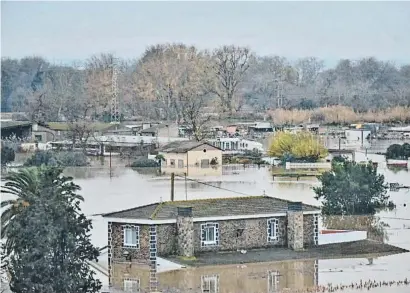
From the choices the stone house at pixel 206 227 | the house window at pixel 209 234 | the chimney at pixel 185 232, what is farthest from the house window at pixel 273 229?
the chimney at pixel 185 232

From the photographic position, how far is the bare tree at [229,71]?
4699mm

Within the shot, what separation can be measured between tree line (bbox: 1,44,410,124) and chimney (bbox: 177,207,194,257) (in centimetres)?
47

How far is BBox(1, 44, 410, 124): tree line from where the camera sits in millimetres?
4680

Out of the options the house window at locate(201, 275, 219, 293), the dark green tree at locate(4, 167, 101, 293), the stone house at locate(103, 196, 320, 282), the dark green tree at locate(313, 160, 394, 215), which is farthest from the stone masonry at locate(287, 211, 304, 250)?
the dark green tree at locate(4, 167, 101, 293)

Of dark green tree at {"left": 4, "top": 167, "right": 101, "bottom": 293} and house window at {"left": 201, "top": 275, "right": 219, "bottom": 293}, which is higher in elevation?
dark green tree at {"left": 4, "top": 167, "right": 101, "bottom": 293}

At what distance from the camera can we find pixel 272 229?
4.52 m

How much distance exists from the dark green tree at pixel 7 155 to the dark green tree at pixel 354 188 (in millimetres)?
1239

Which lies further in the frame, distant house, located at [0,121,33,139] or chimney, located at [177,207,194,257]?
distant house, located at [0,121,33,139]

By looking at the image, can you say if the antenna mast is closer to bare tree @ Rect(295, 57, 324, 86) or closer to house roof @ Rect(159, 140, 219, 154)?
house roof @ Rect(159, 140, 219, 154)

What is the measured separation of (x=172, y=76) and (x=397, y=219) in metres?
1.08

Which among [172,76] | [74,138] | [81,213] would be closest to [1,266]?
[81,213]

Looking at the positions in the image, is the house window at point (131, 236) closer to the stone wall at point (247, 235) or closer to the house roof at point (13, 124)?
the stone wall at point (247, 235)

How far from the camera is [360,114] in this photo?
484 centimetres

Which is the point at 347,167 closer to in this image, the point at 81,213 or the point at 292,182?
the point at 292,182
